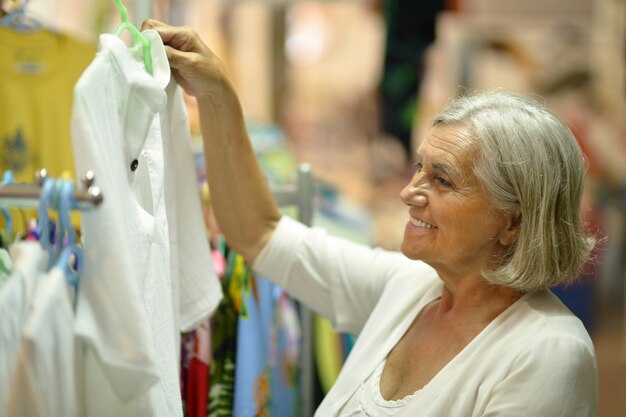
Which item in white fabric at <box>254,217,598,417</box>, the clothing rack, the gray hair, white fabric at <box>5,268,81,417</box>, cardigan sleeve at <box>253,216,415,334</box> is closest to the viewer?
white fabric at <box>5,268,81,417</box>

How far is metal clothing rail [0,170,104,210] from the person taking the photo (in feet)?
3.03

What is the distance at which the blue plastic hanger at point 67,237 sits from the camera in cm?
92

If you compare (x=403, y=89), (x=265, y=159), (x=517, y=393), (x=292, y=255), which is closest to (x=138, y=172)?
(x=292, y=255)

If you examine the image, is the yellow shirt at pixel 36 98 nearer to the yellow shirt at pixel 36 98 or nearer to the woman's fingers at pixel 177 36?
the yellow shirt at pixel 36 98

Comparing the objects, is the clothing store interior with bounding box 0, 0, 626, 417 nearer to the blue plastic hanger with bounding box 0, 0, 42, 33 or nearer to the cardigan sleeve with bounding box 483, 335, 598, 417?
the blue plastic hanger with bounding box 0, 0, 42, 33

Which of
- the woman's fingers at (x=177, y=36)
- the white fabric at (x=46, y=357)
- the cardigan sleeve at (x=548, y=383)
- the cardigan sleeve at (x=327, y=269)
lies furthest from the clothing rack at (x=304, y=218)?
the white fabric at (x=46, y=357)

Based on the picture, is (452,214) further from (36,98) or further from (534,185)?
(36,98)

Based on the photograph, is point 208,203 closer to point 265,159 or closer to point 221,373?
point 221,373

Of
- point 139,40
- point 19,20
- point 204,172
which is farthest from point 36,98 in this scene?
point 139,40

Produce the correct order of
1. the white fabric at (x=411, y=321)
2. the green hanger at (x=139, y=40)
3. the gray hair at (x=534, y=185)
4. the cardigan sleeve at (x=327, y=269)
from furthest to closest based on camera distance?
the cardigan sleeve at (x=327, y=269), the gray hair at (x=534, y=185), the white fabric at (x=411, y=321), the green hanger at (x=139, y=40)

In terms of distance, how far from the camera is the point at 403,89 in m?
4.07

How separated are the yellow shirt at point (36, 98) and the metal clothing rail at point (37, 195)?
1700 mm

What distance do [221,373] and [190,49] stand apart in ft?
2.46

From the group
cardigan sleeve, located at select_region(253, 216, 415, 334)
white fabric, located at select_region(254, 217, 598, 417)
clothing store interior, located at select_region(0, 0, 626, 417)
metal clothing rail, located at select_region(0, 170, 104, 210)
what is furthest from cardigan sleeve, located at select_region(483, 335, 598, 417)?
metal clothing rail, located at select_region(0, 170, 104, 210)
